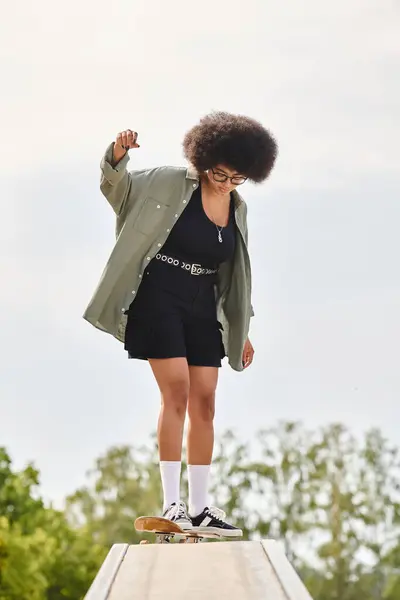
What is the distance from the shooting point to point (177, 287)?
5578mm

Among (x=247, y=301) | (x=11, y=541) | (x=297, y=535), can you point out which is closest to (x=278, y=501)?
(x=297, y=535)

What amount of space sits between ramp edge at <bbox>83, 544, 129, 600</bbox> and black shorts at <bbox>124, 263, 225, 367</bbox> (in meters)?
0.90

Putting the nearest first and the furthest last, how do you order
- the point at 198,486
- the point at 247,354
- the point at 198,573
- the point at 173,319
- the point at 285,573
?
the point at 285,573 → the point at 198,573 → the point at 173,319 → the point at 198,486 → the point at 247,354

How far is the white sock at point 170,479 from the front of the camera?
562 centimetres

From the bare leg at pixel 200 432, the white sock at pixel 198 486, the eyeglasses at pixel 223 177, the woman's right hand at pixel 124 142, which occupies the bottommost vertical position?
the white sock at pixel 198 486

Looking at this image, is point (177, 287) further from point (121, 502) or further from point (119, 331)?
point (121, 502)

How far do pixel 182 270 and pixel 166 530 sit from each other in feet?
3.70

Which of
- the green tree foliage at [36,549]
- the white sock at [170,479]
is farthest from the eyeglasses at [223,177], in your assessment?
the green tree foliage at [36,549]

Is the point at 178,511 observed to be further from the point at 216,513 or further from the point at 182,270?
the point at 182,270

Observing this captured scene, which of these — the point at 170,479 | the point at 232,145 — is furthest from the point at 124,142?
the point at 170,479

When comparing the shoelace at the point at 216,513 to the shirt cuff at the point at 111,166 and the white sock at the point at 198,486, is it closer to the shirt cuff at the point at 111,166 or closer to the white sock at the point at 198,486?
the white sock at the point at 198,486

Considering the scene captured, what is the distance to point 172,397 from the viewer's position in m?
5.52

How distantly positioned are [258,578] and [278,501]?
20343 mm

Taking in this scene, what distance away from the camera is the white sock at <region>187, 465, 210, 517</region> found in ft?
19.0
